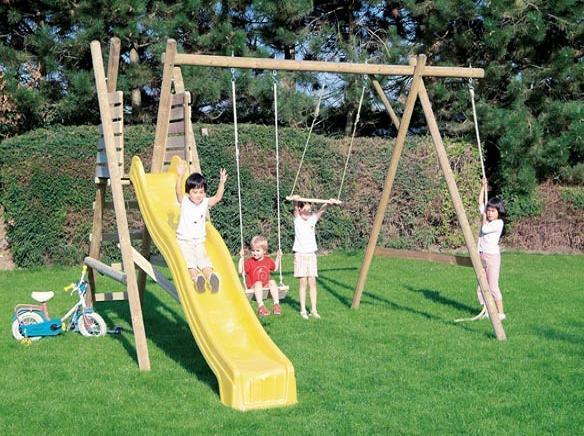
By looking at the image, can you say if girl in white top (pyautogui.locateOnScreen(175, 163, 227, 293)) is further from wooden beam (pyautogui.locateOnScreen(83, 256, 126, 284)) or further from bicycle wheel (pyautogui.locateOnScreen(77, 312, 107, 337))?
bicycle wheel (pyautogui.locateOnScreen(77, 312, 107, 337))

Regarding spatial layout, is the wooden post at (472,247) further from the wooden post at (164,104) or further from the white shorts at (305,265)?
the wooden post at (164,104)

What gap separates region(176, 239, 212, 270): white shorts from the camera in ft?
24.1

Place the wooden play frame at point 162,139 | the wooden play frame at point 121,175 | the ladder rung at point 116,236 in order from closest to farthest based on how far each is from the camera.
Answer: the wooden play frame at point 121,175 → the wooden play frame at point 162,139 → the ladder rung at point 116,236

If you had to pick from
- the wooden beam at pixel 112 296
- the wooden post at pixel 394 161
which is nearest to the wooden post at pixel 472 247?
the wooden post at pixel 394 161

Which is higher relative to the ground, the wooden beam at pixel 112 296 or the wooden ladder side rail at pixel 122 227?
the wooden ladder side rail at pixel 122 227

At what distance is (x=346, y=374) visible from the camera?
6.81 m

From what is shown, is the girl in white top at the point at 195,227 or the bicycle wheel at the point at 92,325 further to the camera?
A: the bicycle wheel at the point at 92,325

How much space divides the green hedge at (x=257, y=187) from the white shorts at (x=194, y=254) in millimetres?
7040

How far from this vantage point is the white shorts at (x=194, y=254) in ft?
24.1

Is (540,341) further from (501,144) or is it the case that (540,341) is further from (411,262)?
(501,144)

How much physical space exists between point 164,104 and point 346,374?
3.09 metres

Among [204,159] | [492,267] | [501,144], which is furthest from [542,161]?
[492,267]

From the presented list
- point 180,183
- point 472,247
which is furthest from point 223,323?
point 472,247

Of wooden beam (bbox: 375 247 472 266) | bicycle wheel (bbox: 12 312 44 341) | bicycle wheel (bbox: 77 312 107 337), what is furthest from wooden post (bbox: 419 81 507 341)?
bicycle wheel (bbox: 12 312 44 341)
